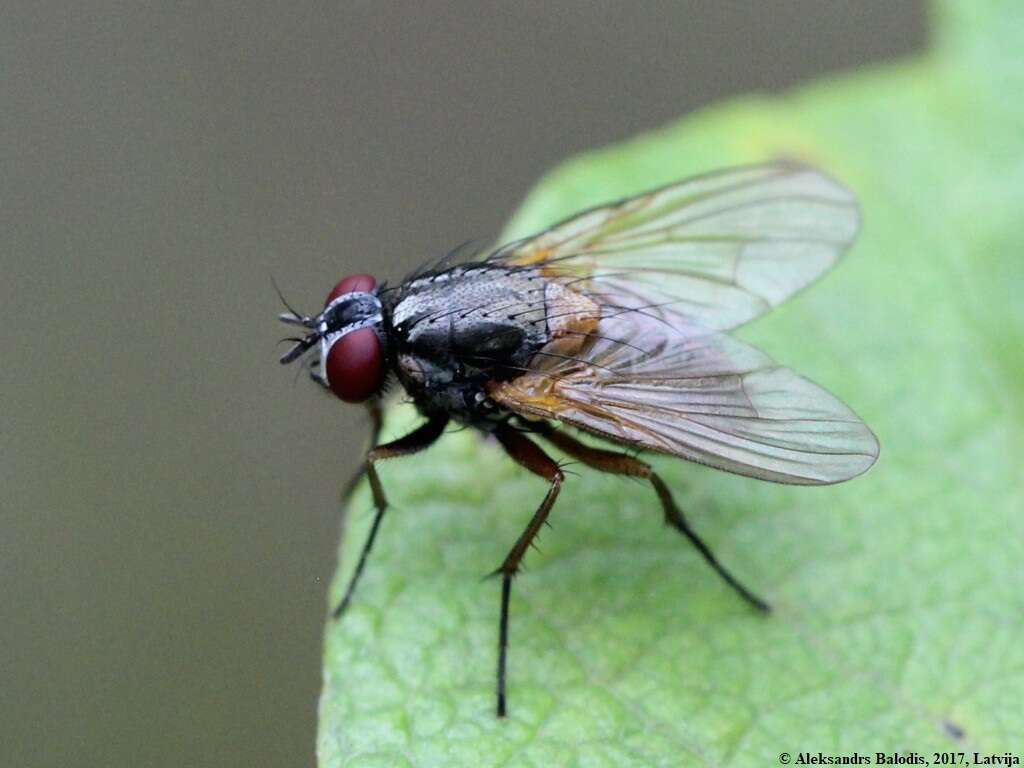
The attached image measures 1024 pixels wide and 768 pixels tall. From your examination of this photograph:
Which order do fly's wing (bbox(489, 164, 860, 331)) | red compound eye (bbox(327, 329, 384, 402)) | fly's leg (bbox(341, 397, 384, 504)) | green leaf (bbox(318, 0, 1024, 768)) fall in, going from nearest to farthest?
green leaf (bbox(318, 0, 1024, 768)) < red compound eye (bbox(327, 329, 384, 402)) < fly's leg (bbox(341, 397, 384, 504)) < fly's wing (bbox(489, 164, 860, 331))

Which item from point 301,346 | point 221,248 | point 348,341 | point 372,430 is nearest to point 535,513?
point 372,430

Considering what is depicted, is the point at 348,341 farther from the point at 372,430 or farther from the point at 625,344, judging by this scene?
the point at 625,344

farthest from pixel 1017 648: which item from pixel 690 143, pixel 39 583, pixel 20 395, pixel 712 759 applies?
pixel 20 395

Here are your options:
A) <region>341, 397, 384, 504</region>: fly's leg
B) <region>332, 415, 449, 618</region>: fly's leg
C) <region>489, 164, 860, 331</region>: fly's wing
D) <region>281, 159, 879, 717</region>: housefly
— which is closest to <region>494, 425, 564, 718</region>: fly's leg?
<region>281, 159, 879, 717</region>: housefly

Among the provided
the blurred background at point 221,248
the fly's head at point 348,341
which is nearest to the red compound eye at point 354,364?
the fly's head at point 348,341

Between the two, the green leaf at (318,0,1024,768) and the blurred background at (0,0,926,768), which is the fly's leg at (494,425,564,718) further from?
the blurred background at (0,0,926,768)

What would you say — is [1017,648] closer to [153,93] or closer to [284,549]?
[284,549]
